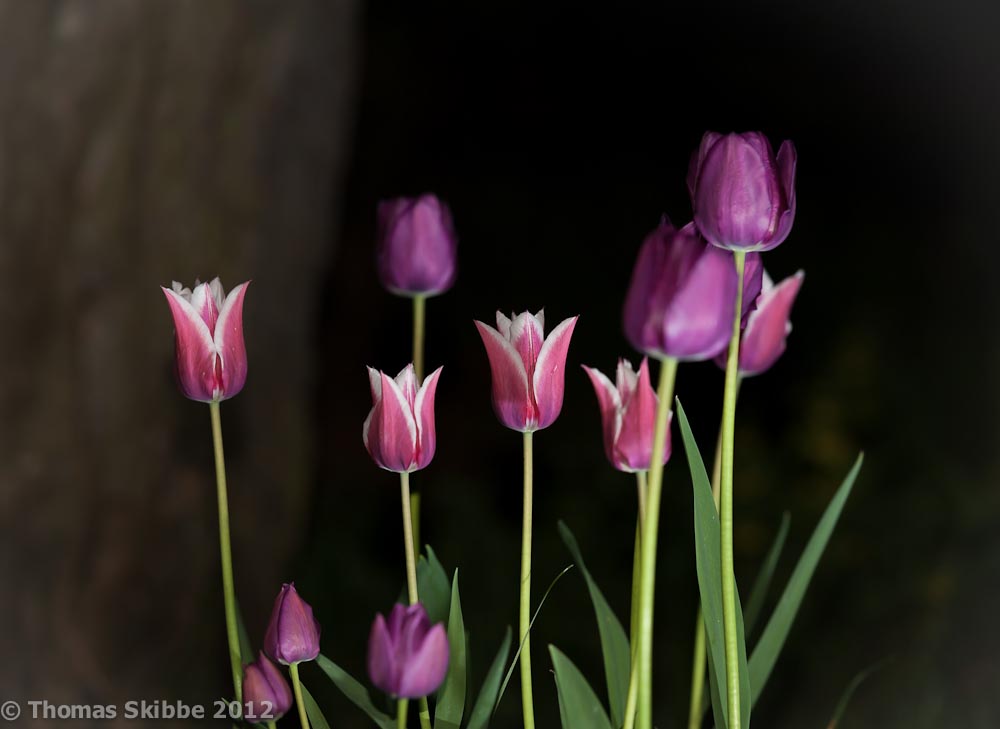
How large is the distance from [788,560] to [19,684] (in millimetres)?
1068

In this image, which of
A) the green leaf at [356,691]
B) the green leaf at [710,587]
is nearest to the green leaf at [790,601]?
the green leaf at [710,587]

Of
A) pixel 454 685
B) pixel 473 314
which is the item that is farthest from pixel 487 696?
pixel 473 314

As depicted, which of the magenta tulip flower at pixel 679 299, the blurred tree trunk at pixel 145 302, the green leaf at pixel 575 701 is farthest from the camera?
the blurred tree trunk at pixel 145 302

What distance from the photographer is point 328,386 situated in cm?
234

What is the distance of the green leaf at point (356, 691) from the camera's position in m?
0.42

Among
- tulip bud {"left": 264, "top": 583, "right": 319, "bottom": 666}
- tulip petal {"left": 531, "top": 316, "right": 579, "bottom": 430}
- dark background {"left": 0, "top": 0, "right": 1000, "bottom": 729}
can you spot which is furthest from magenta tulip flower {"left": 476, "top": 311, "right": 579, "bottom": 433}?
dark background {"left": 0, "top": 0, "right": 1000, "bottom": 729}

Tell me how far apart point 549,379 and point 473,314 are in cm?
189

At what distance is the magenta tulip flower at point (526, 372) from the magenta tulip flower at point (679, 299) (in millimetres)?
88

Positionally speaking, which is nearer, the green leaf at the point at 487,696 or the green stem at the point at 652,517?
the green stem at the point at 652,517

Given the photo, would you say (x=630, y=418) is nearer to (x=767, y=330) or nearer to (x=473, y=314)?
(x=767, y=330)

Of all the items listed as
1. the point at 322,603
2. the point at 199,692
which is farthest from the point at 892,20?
the point at 199,692

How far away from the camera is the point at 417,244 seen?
1.63ft

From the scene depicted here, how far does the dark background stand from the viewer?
3.58 feet

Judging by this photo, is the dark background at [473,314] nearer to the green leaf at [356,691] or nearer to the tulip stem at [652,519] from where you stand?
the green leaf at [356,691]
